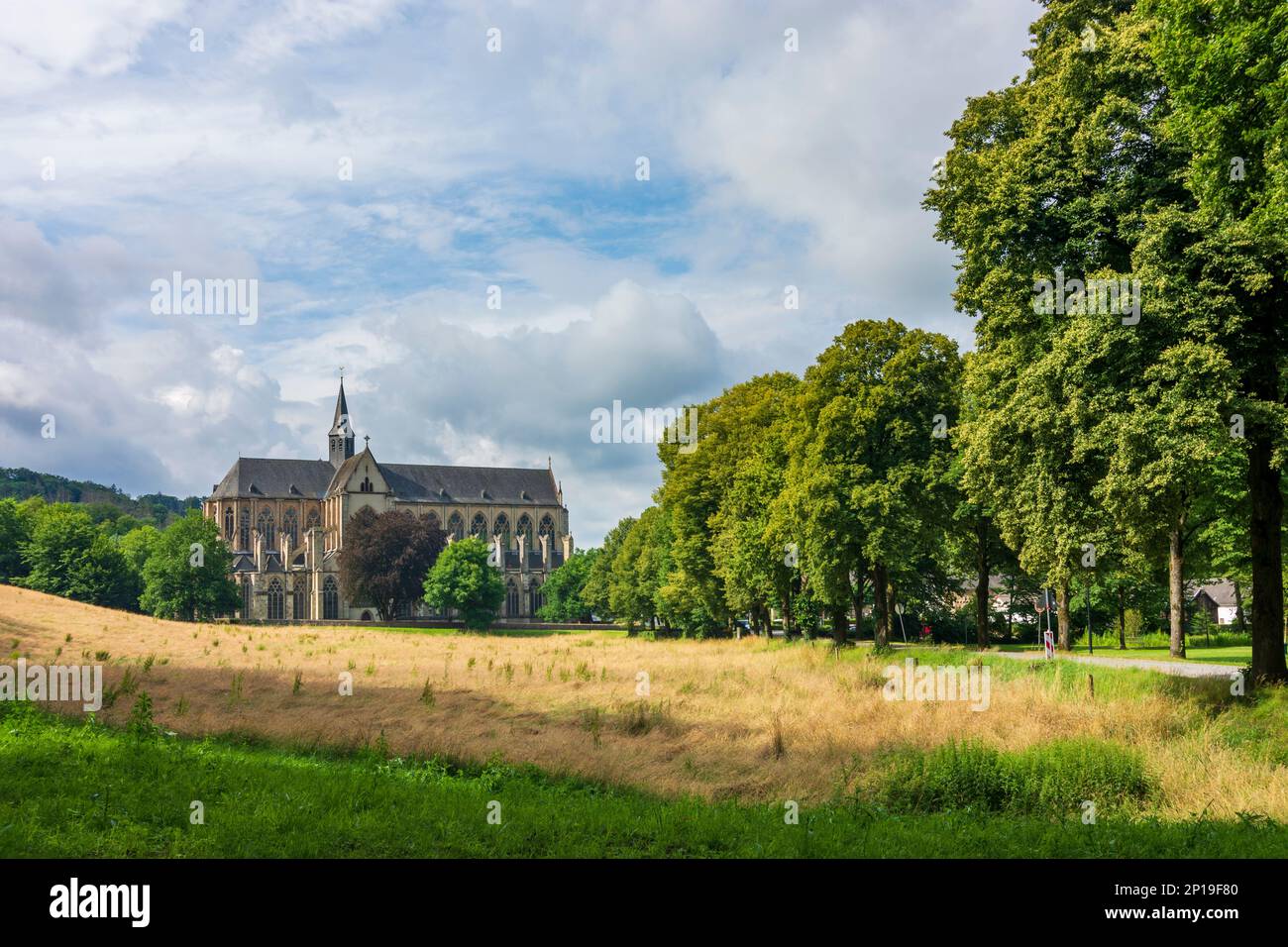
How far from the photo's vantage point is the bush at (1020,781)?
14.9 meters

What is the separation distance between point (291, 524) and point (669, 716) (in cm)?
13532

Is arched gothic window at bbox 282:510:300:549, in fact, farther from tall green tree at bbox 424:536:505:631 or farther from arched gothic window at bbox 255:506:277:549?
tall green tree at bbox 424:536:505:631

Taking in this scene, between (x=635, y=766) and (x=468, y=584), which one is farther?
(x=468, y=584)

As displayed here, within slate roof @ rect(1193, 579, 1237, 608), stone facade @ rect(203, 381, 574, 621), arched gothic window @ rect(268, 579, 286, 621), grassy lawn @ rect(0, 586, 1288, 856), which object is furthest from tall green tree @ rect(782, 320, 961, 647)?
arched gothic window @ rect(268, 579, 286, 621)

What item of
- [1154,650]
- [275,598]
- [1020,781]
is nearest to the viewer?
[1020,781]

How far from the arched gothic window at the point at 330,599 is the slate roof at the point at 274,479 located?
1874 centimetres

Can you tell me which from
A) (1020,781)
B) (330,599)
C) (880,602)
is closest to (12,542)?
(330,599)

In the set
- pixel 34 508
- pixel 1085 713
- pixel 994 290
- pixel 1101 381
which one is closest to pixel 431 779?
pixel 1085 713

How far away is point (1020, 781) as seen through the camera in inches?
614

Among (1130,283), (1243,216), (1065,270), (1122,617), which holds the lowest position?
(1122,617)

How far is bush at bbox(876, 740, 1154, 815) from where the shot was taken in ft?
48.8

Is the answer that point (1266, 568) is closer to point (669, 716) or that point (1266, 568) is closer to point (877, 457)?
point (669, 716)

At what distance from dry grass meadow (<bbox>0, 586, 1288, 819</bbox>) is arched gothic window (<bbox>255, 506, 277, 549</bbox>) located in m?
116
